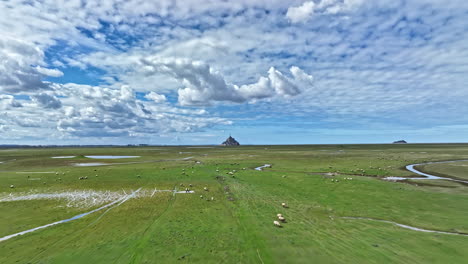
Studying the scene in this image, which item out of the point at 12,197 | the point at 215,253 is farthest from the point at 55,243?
the point at 12,197

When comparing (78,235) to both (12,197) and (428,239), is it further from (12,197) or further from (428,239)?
(428,239)

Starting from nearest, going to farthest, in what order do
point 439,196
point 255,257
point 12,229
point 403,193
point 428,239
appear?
point 255,257
point 428,239
point 12,229
point 439,196
point 403,193

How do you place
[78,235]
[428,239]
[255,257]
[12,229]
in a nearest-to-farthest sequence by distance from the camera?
[255,257], [428,239], [78,235], [12,229]

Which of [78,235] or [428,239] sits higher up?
[428,239]

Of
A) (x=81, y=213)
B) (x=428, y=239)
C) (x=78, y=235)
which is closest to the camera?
(x=428, y=239)

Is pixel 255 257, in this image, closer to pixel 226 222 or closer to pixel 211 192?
pixel 226 222

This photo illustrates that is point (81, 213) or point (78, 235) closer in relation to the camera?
point (78, 235)

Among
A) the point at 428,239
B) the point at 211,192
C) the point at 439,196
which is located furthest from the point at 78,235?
the point at 439,196

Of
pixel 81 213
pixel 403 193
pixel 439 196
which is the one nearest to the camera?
pixel 81 213

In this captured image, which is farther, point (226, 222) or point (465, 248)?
point (226, 222)
